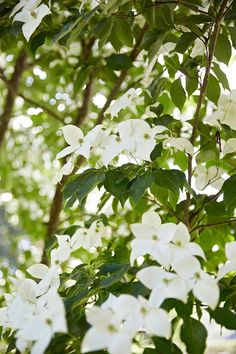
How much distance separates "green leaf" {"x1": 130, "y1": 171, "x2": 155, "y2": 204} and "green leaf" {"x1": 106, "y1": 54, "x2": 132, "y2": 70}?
415 mm

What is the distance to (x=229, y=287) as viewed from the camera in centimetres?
71

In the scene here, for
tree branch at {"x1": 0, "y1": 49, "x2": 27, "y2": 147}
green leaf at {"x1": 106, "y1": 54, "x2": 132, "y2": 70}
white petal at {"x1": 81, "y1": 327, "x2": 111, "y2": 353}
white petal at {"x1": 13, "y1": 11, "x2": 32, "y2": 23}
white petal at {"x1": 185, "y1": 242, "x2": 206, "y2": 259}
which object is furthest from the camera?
tree branch at {"x1": 0, "y1": 49, "x2": 27, "y2": 147}

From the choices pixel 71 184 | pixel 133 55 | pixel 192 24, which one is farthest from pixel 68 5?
pixel 71 184

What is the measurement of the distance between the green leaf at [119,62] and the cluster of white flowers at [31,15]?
0.25 metres

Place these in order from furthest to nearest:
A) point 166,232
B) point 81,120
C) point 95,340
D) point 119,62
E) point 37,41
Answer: point 81,120, point 119,62, point 37,41, point 166,232, point 95,340

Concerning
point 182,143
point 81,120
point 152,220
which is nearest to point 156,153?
point 182,143

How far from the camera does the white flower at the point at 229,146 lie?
2.61 feet

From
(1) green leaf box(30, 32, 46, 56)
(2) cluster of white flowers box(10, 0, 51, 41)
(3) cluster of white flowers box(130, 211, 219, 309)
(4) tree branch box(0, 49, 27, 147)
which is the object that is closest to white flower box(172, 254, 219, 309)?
(3) cluster of white flowers box(130, 211, 219, 309)

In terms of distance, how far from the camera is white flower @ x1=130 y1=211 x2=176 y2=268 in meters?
0.57

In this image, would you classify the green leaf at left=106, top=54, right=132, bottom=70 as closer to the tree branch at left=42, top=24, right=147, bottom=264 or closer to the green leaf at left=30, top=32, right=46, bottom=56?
the tree branch at left=42, top=24, right=147, bottom=264

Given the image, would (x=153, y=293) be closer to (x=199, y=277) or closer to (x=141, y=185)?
(x=199, y=277)

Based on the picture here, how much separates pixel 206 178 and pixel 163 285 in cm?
36

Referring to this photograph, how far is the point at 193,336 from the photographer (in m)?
0.66

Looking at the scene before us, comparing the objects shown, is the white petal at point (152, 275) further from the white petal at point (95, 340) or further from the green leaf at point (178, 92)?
the green leaf at point (178, 92)
